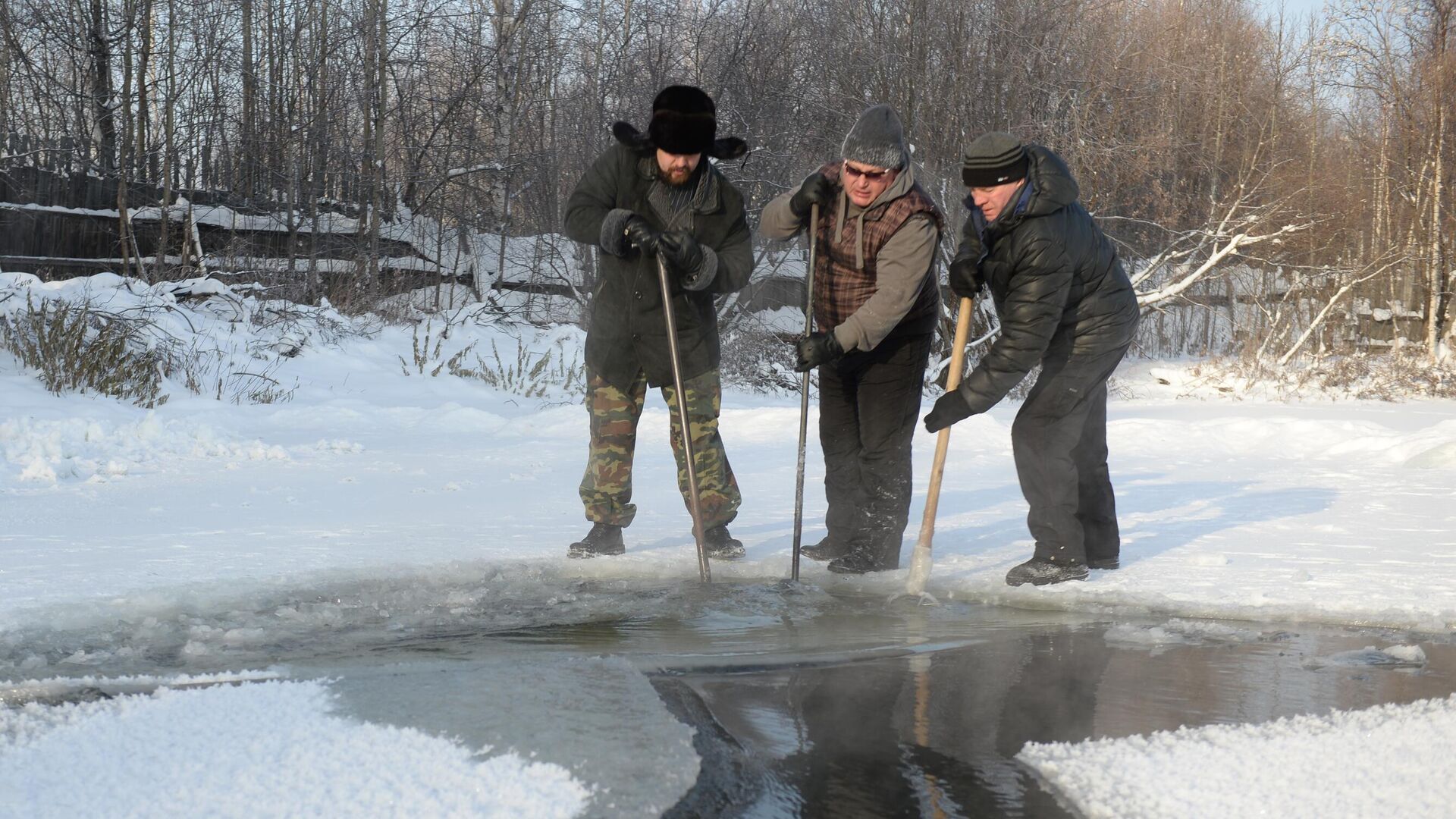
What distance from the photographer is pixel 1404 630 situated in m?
3.80

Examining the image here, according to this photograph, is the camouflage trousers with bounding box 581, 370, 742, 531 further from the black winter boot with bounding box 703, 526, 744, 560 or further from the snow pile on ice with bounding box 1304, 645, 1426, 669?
the snow pile on ice with bounding box 1304, 645, 1426, 669

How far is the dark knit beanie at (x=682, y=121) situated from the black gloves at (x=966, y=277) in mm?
1002

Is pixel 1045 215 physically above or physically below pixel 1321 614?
above

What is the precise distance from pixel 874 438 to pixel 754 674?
61.7 inches

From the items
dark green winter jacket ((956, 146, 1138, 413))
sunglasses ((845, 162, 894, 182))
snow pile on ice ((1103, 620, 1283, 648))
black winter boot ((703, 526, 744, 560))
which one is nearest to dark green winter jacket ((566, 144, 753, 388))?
sunglasses ((845, 162, 894, 182))

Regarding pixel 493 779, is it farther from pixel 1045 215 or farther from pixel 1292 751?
pixel 1045 215

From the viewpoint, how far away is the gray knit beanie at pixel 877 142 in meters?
4.12

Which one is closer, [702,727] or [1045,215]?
[702,727]

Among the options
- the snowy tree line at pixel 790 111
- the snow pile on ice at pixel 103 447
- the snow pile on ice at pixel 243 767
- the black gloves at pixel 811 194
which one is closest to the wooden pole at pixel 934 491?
the black gloves at pixel 811 194

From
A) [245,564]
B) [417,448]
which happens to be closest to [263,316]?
[417,448]

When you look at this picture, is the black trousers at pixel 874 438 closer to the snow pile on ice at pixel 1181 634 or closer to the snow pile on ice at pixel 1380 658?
the snow pile on ice at pixel 1181 634

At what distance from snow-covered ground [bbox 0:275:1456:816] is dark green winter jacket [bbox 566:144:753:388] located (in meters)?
0.80

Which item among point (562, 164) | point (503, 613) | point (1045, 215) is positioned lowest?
point (503, 613)

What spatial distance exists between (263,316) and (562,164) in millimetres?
7185
